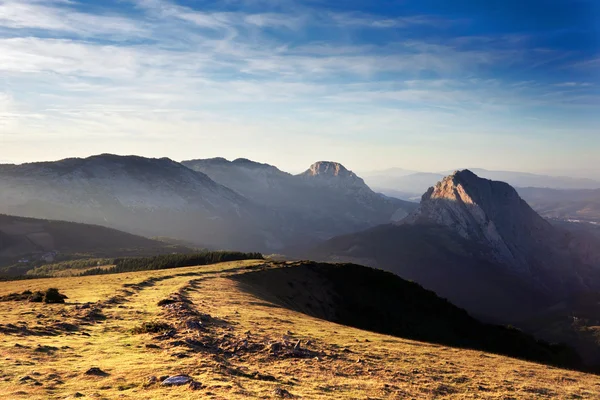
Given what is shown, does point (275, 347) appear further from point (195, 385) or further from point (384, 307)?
point (384, 307)

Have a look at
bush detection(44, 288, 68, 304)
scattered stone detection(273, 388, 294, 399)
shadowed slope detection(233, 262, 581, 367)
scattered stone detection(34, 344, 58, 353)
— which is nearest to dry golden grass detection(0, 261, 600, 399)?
scattered stone detection(34, 344, 58, 353)

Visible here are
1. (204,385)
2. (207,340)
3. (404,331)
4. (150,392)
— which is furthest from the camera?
(404,331)

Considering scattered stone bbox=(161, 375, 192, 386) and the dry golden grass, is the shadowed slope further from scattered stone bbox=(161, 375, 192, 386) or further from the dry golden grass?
scattered stone bbox=(161, 375, 192, 386)

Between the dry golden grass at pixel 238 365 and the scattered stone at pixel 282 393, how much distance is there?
12.4 inches

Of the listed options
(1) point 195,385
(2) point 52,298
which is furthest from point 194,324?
(2) point 52,298

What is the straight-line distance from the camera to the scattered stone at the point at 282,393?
20.9 meters

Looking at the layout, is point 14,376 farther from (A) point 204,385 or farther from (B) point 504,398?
(B) point 504,398

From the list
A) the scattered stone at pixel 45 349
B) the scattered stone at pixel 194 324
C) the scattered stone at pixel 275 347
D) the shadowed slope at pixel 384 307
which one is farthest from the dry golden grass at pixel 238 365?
the shadowed slope at pixel 384 307

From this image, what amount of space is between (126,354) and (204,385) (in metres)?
10.5

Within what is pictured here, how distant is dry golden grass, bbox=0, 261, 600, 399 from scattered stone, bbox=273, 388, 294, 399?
1.03 feet

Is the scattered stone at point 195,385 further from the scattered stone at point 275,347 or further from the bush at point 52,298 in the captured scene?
the bush at point 52,298

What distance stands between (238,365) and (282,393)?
7.07 metres

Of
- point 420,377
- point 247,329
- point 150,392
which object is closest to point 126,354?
point 150,392

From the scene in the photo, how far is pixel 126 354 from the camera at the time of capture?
27.9 meters
